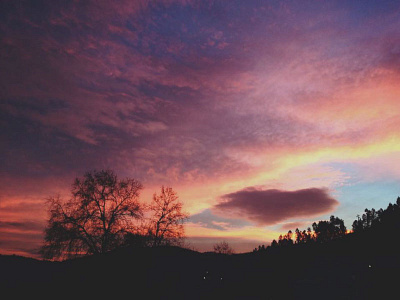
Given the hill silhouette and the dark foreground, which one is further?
the hill silhouette

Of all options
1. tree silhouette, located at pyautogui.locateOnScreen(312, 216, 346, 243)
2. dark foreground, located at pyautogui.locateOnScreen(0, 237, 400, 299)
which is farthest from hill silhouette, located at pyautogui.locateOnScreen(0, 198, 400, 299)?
tree silhouette, located at pyautogui.locateOnScreen(312, 216, 346, 243)

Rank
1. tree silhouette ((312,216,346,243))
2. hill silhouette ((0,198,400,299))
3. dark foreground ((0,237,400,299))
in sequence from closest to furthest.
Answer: dark foreground ((0,237,400,299)) < hill silhouette ((0,198,400,299)) < tree silhouette ((312,216,346,243))

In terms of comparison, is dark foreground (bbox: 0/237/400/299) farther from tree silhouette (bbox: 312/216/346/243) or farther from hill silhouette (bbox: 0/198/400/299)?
tree silhouette (bbox: 312/216/346/243)

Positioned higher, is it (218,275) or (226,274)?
(226,274)

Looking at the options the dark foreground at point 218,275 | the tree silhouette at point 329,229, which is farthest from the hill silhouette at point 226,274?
the tree silhouette at point 329,229

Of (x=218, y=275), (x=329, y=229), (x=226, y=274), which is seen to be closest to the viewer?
(x=218, y=275)

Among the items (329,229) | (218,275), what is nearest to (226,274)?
(218,275)

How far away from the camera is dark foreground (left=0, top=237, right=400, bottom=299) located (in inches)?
1182

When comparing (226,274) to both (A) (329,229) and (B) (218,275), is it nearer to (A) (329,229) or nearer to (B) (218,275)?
(B) (218,275)

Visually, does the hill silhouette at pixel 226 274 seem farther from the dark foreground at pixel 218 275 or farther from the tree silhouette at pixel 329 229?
the tree silhouette at pixel 329 229

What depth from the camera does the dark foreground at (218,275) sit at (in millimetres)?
30016

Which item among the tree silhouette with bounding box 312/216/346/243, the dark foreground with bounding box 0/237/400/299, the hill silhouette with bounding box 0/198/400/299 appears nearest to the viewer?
the dark foreground with bounding box 0/237/400/299

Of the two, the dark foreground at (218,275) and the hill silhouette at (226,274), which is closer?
the dark foreground at (218,275)

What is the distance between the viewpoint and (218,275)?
1576 inches
